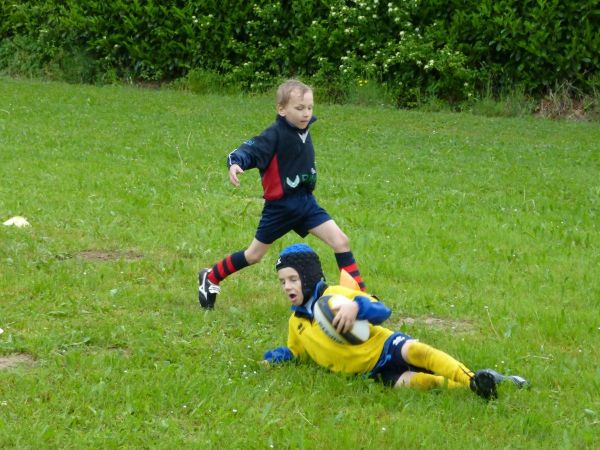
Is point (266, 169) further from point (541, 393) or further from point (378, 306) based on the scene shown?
point (541, 393)

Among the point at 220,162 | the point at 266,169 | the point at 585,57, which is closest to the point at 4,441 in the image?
the point at 266,169

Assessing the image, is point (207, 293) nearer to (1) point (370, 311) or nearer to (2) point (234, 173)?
(2) point (234, 173)

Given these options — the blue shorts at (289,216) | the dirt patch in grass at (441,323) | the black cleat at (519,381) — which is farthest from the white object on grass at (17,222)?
the black cleat at (519,381)

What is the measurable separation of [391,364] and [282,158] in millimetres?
1717

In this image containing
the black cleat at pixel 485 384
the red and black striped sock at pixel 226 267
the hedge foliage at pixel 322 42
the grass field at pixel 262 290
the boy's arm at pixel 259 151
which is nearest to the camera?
the grass field at pixel 262 290

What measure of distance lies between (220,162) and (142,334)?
6626 millimetres

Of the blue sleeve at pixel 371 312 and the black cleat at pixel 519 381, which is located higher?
the blue sleeve at pixel 371 312

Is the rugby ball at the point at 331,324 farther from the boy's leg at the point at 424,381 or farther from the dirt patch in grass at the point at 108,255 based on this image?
the dirt patch in grass at the point at 108,255

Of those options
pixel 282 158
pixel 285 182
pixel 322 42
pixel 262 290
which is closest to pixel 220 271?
pixel 262 290

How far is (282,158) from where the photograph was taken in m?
6.72

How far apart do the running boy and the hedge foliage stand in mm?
11439

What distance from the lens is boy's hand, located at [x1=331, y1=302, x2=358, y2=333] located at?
209 inches

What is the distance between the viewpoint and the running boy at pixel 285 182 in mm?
6652

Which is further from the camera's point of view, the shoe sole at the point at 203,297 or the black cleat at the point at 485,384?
the shoe sole at the point at 203,297
